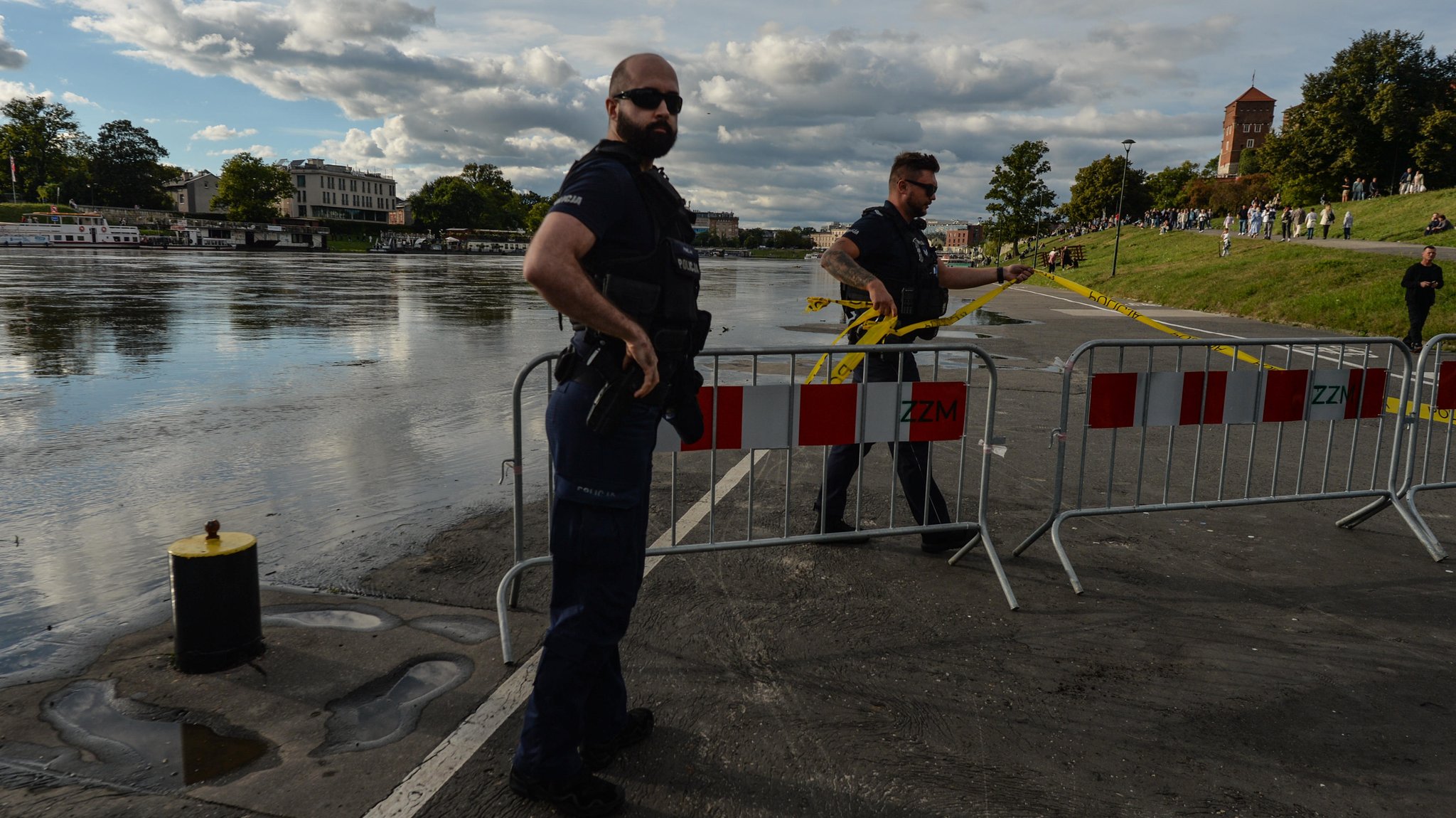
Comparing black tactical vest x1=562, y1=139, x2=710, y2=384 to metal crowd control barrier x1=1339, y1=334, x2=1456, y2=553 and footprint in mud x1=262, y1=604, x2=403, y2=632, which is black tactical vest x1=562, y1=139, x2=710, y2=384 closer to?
footprint in mud x1=262, y1=604, x2=403, y2=632

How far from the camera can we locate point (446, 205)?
141875 mm

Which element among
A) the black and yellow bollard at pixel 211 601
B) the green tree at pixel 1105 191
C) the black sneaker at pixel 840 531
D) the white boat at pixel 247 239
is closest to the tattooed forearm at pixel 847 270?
the black sneaker at pixel 840 531

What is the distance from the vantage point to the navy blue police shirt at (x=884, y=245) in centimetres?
486

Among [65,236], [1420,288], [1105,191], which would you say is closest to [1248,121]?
[1105,191]

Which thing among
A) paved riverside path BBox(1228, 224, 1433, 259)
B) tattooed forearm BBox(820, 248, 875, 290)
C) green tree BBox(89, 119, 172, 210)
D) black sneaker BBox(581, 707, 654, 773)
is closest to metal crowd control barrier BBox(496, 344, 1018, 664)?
tattooed forearm BBox(820, 248, 875, 290)

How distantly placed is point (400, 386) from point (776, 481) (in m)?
5.89

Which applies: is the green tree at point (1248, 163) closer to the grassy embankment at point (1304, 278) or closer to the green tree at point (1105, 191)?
the green tree at point (1105, 191)

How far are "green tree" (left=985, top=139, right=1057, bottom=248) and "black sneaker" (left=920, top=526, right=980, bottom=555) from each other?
209 feet

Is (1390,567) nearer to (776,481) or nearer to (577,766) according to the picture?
(776,481)

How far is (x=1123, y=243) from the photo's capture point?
5975 centimetres

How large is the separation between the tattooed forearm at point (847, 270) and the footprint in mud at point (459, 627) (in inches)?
95.7

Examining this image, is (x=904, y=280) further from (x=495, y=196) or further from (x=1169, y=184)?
(x=495, y=196)

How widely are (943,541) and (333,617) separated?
127 inches

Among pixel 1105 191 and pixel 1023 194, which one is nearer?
pixel 1023 194
